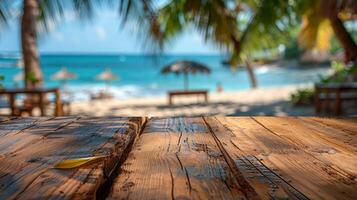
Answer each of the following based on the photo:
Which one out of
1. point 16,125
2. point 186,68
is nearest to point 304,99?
point 186,68

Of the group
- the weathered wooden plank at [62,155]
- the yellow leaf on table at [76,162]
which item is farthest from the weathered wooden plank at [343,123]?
the yellow leaf on table at [76,162]

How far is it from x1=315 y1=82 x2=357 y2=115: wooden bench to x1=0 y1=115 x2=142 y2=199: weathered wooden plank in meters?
5.31

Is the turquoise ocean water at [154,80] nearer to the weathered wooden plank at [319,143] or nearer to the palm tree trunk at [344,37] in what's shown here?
the palm tree trunk at [344,37]

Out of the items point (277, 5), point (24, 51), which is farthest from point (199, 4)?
point (24, 51)

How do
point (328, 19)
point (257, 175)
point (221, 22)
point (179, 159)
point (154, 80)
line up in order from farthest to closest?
1. point (154, 80)
2. point (328, 19)
3. point (221, 22)
4. point (179, 159)
5. point (257, 175)

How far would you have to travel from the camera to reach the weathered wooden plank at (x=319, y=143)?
0.85m

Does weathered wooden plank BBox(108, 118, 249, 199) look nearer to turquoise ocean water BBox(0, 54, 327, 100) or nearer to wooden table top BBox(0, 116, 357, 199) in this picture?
wooden table top BBox(0, 116, 357, 199)

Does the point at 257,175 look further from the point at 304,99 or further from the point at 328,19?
the point at 304,99

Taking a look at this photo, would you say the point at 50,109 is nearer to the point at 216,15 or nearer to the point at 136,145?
the point at 216,15

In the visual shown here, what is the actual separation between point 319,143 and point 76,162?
2.19 ft

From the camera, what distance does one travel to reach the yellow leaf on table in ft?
2.65

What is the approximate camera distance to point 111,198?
0.65 meters

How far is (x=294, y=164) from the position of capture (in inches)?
33.9

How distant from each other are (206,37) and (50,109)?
17.6 feet
